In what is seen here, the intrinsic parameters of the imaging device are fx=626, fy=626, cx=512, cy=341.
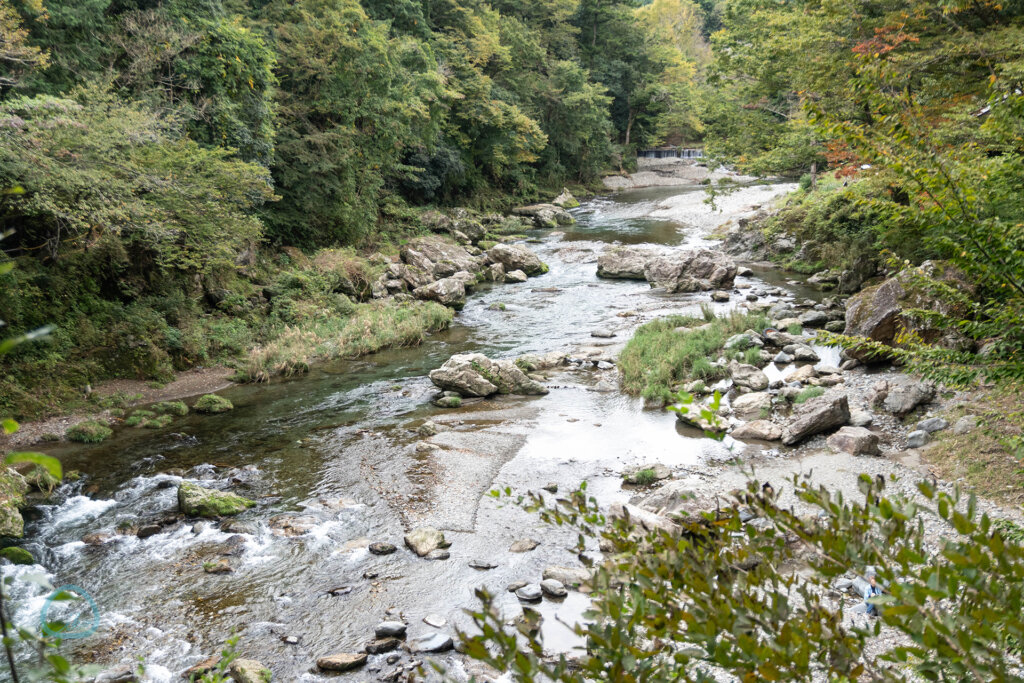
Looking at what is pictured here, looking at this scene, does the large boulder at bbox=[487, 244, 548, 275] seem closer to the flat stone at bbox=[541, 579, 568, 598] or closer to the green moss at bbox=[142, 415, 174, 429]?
the green moss at bbox=[142, 415, 174, 429]

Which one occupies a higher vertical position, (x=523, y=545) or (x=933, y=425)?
(x=933, y=425)

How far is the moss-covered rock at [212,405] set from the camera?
12031 millimetres

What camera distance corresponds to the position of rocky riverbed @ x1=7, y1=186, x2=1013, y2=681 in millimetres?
5863

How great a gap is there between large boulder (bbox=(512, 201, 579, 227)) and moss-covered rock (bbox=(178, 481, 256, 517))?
27.0 m

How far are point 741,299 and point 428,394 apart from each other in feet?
32.6

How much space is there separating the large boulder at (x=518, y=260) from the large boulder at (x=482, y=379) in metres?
11.2

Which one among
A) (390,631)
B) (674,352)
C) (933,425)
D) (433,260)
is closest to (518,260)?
(433,260)

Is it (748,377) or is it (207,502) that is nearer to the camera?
(207,502)

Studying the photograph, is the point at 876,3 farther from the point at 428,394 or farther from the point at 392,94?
the point at 392,94

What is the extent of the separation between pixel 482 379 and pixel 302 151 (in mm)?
12189

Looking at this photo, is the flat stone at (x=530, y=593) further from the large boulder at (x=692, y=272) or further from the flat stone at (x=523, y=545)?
the large boulder at (x=692, y=272)

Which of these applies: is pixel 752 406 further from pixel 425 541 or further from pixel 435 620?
pixel 435 620

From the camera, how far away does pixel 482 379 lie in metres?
12.3

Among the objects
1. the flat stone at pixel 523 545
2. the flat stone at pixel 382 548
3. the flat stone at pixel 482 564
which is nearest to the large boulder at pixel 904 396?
the flat stone at pixel 523 545
